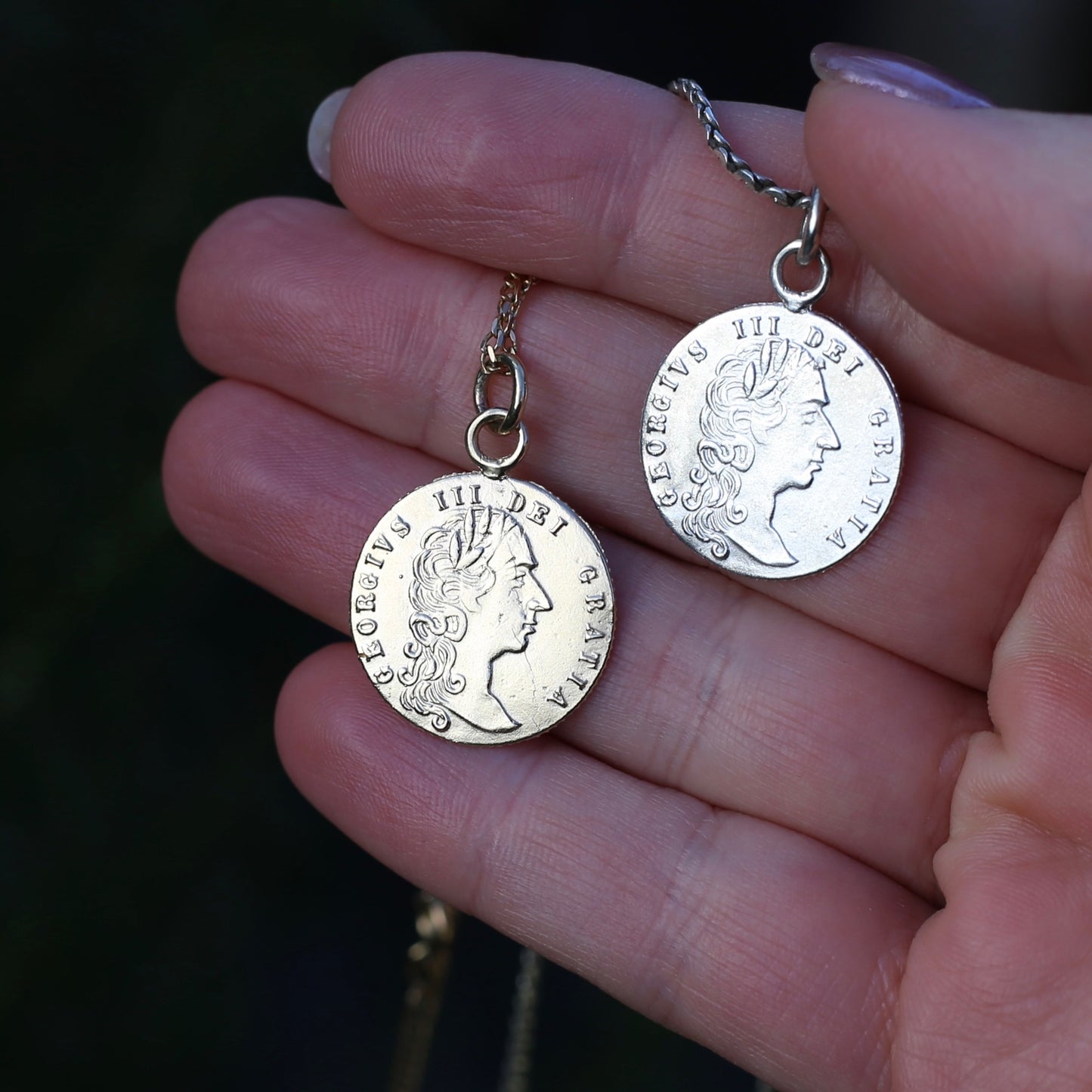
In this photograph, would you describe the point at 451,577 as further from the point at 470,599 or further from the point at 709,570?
the point at 709,570

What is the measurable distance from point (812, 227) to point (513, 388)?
90 centimetres

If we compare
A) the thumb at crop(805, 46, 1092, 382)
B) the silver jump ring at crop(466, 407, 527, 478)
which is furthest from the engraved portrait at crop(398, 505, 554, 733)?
the thumb at crop(805, 46, 1092, 382)

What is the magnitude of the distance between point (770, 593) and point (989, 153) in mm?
1248

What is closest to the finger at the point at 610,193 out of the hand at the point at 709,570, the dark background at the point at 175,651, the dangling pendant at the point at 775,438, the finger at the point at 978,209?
the hand at the point at 709,570

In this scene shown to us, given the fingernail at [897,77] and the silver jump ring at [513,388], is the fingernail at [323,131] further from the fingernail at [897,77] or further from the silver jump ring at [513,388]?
the fingernail at [897,77]

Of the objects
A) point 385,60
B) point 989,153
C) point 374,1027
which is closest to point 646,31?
point 385,60

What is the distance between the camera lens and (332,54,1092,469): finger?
2.94 meters

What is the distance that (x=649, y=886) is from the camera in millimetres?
2779

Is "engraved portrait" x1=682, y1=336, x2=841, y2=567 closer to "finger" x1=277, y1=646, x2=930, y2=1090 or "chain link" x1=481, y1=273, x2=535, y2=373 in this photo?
"chain link" x1=481, y1=273, x2=535, y2=373

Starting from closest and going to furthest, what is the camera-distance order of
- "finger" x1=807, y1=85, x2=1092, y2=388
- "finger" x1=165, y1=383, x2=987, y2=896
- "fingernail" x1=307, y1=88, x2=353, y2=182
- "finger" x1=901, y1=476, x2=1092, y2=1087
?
"finger" x1=807, y1=85, x2=1092, y2=388
"finger" x1=901, y1=476, x2=1092, y2=1087
"finger" x1=165, y1=383, x2=987, y2=896
"fingernail" x1=307, y1=88, x2=353, y2=182

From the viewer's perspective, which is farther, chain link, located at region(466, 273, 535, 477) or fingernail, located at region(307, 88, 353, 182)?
fingernail, located at region(307, 88, 353, 182)

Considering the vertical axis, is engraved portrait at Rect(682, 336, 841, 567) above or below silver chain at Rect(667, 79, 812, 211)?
below

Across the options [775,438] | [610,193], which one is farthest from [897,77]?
[775,438]

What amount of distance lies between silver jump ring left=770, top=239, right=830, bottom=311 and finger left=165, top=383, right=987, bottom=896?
776 mm
